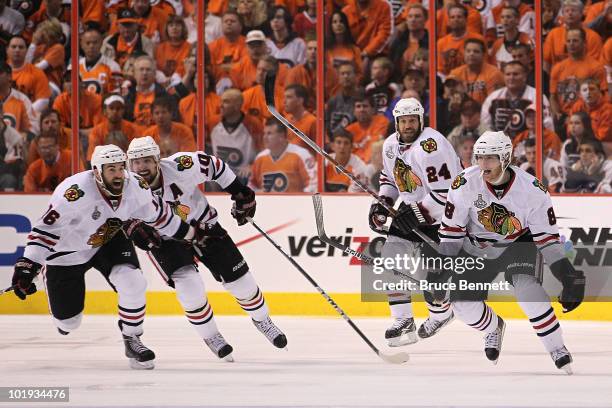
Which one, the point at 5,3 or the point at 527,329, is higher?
the point at 5,3

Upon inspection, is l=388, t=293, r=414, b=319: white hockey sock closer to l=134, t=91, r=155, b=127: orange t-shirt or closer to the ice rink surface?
the ice rink surface

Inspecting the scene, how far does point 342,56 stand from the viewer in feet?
28.4

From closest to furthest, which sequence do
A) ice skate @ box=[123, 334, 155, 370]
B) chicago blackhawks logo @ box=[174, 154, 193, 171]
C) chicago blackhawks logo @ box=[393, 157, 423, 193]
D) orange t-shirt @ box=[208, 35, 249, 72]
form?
ice skate @ box=[123, 334, 155, 370]
chicago blackhawks logo @ box=[174, 154, 193, 171]
chicago blackhawks logo @ box=[393, 157, 423, 193]
orange t-shirt @ box=[208, 35, 249, 72]

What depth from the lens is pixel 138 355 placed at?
6.10 metres

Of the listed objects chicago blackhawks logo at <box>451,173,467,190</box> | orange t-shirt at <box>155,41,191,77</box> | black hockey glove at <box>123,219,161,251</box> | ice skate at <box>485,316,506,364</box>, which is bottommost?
ice skate at <box>485,316,506,364</box>

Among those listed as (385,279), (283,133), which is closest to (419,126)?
(385,279)

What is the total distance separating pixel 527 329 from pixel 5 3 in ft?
13.2

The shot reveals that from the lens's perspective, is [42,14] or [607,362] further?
[42,14]

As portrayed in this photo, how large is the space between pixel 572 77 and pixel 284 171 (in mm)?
1929

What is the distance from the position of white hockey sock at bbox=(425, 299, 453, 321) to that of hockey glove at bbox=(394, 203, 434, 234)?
417mm

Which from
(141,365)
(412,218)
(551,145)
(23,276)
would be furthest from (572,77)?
(23,276)

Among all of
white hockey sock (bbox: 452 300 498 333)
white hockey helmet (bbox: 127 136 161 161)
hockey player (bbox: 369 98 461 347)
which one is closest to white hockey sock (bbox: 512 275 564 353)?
white hockey sock (bbox: 452 300 498 333)

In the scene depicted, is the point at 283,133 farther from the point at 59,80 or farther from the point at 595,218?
the point at 595,218

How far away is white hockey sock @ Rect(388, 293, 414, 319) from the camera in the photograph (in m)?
7.06
